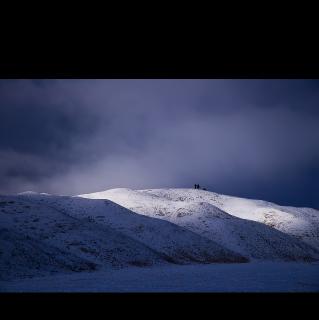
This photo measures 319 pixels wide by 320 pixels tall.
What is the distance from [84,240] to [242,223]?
83.6 feet

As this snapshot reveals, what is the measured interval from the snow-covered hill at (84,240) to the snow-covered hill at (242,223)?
6.10 m

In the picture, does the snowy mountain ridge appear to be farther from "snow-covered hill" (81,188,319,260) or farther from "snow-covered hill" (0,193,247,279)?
"snow-covered hill" (81,188,319,260)

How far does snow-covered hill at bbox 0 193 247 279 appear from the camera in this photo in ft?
70.5

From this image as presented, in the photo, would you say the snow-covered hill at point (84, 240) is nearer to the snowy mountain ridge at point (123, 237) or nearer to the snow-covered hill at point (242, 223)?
the snowy mountain ridge at point (123, 237)

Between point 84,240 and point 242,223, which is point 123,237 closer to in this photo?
point 84,240

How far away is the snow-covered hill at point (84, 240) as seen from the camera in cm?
2150

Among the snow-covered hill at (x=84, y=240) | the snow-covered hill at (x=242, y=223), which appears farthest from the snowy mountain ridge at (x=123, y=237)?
the snow-covered hill at (x=242, y=223)

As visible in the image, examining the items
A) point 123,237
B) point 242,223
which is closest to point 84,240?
point 123,237

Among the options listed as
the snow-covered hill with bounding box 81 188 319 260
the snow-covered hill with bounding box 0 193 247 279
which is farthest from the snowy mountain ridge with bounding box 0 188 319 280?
the snow-covered hill with bounding box 81 188 319 260

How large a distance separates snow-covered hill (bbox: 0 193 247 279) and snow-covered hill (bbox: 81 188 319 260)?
6.10 m

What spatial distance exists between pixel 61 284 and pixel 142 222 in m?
23.4

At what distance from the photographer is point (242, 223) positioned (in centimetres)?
4812
